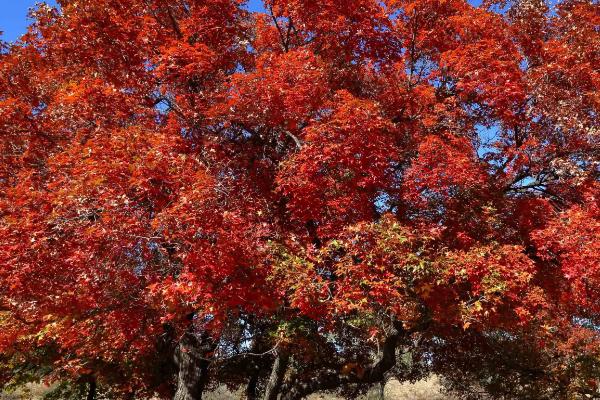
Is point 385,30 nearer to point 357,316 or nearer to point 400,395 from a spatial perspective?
point 357,316

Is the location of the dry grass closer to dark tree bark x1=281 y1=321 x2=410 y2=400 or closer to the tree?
the tree

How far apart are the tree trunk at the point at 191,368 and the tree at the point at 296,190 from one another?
0.18ft

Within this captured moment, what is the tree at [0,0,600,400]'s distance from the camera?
9.88 metres

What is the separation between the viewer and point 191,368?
1324cm

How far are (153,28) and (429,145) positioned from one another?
903 cm

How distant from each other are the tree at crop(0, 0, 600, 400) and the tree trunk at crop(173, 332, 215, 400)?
0.06 metres

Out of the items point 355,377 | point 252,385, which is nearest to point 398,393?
point 252,385

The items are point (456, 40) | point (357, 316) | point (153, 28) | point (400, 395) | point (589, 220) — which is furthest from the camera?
point (400, 395)

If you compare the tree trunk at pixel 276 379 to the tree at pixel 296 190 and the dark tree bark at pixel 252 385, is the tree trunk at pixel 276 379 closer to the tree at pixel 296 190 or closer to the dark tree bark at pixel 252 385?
the tree at pixel 296 190

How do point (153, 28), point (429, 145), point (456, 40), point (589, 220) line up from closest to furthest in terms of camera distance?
point (589, 220) → point (429, 145) → point (153, 28) → point (456, 40)

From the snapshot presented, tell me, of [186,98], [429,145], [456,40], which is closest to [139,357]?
[186,98]

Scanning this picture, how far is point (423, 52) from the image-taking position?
52.8 feet

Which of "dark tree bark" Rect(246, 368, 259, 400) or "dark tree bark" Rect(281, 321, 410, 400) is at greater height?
"dark tree bark" Rect(281, 321, 410, 400)

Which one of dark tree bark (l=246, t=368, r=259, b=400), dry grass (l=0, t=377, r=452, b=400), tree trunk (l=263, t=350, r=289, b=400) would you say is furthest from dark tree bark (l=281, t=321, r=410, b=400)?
dry grass (l=0, t=377, r=452, b=400)
